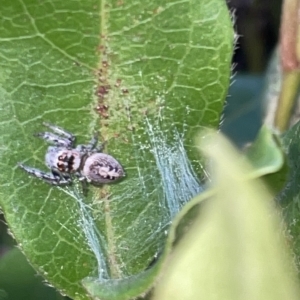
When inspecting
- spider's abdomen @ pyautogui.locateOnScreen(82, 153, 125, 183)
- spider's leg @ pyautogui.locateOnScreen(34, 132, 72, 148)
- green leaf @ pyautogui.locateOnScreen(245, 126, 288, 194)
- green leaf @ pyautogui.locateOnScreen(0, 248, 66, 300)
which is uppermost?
green leaf @ pyautogui.locateOnScreen(245, 126, 288, 194)

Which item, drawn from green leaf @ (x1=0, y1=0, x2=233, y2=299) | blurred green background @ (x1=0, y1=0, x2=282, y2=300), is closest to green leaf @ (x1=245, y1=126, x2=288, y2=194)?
green leaf @ (x1=0, y1=0, x2=233, y2=299)

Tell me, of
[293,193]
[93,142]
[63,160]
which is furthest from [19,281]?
[293,193]

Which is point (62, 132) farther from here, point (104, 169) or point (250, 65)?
point (250, 65)

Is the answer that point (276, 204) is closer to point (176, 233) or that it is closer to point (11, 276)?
point (176, 233)

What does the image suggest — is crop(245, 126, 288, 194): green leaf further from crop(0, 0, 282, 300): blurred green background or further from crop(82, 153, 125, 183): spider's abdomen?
crop(0, 0, 282, 300): blurred green background

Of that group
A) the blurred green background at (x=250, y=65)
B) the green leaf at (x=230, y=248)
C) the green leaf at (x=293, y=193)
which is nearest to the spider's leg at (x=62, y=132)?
the green leaf at (x=293, y=193)

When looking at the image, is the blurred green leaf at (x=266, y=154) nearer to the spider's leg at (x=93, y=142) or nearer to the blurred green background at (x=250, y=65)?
the spider's leg at (x=93, y=142)

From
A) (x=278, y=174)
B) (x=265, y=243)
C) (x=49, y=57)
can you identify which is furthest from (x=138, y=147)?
(x=265, y=243)
